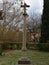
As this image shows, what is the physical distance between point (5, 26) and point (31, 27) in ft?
33.5

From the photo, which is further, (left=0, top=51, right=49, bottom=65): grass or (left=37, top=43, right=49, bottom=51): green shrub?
(left=37, top=43, right=49, bottom=51): green shrub

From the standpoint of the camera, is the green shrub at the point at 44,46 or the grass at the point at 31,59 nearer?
the grass at the point at 31,59

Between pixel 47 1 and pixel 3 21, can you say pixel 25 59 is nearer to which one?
pixel 47 1

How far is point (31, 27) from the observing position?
141 feet

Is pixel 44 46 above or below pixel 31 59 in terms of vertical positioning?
above

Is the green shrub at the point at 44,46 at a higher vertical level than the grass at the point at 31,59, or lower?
higher

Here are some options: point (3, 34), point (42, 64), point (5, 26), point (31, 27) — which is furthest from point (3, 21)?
point (42, 64)

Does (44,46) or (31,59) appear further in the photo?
(44,46)

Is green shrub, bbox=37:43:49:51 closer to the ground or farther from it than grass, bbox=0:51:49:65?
farther from it

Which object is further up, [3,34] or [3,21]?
[3,21]

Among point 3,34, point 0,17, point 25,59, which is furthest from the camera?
point 0,17

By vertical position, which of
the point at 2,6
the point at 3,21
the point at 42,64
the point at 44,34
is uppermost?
the point at 2,6

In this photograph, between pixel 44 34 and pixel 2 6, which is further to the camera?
pixel 2 6

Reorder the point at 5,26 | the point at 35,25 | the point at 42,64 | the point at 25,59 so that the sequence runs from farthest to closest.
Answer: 1. the point at 35,25
2. the point at 5,26
3. the point at 42,64
4. the point at 25,59
